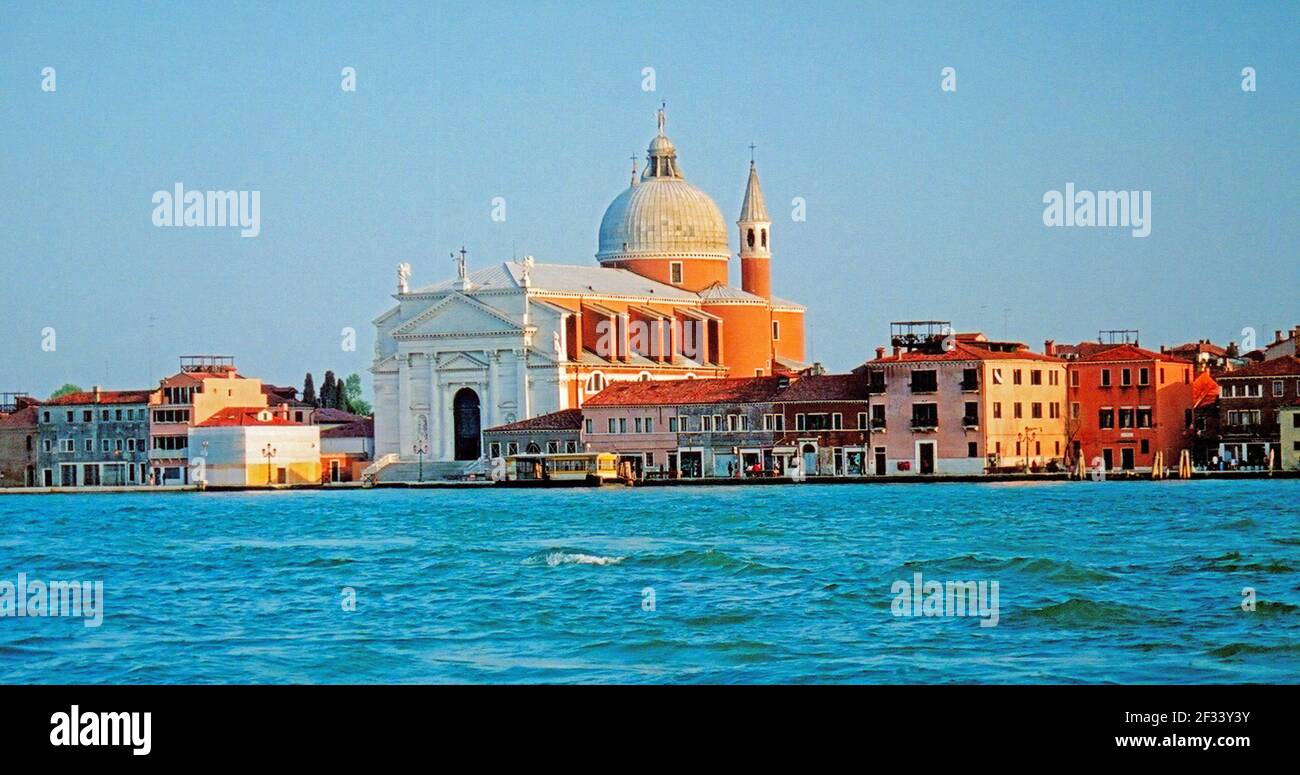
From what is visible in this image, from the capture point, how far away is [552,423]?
51.2 meters

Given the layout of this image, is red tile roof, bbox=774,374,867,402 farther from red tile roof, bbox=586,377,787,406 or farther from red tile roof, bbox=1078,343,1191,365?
red tile roof, bbox=1078,343,1191,365

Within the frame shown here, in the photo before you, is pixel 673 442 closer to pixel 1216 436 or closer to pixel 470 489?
pixel 470 489

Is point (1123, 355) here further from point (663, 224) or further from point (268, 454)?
point (268, 454)

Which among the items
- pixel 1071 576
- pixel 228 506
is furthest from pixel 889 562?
pixel 228 506

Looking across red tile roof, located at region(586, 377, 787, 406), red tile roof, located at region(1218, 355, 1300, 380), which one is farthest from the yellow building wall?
red tile roof, located at region(586, 377, 787, 406)

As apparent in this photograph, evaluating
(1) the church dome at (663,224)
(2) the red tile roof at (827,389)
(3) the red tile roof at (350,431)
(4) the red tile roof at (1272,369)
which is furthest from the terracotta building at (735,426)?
(1) the church dome at (663,224)

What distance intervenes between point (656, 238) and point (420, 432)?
10.5 m

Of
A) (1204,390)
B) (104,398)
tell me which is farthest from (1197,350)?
(104,398)

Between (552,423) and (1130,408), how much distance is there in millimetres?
13756

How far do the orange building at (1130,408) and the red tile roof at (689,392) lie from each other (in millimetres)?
6846

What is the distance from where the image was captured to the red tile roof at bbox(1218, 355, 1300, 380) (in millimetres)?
43656

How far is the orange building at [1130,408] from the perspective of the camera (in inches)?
1794

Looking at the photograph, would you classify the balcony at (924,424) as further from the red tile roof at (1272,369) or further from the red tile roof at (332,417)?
the red tile roof at (332,417)
